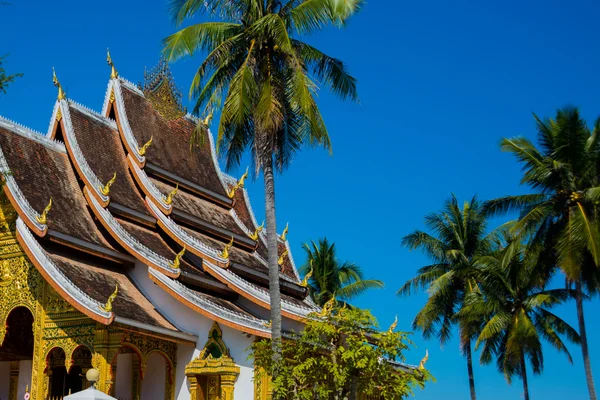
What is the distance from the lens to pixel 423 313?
31.0 meters

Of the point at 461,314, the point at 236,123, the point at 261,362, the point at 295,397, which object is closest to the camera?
the point at 295,397

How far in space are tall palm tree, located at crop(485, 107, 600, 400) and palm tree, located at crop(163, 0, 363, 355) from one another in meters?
8.37

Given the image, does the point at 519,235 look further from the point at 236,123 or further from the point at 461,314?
the point at 236,123

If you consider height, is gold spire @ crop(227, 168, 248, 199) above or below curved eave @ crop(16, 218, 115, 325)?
above

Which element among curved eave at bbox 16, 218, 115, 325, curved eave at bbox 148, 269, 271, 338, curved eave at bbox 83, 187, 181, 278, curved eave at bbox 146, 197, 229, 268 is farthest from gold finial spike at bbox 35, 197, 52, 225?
curved eave at bbox 146, 197, 229, 268

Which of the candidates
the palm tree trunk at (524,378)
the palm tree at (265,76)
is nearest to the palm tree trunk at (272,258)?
the palm tree at (265,76)

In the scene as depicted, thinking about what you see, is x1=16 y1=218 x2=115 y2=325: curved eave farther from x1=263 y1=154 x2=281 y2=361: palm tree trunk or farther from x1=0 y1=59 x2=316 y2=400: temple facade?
x1=263 y1=154 x2=281 y2=361: palm tree trunk

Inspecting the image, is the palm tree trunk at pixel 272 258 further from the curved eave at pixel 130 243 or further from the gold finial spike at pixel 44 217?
the gold finial spike at pixel 44 217

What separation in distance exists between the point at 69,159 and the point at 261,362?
8856 mm

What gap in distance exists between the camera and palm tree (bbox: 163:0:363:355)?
16.4m

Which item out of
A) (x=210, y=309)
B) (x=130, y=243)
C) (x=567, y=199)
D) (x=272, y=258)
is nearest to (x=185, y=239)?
(x=130, y=243)

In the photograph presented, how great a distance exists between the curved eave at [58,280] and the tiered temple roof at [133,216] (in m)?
0.02

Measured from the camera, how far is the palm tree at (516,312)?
86.0 ft

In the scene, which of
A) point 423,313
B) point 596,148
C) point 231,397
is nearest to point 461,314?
point 423,313
